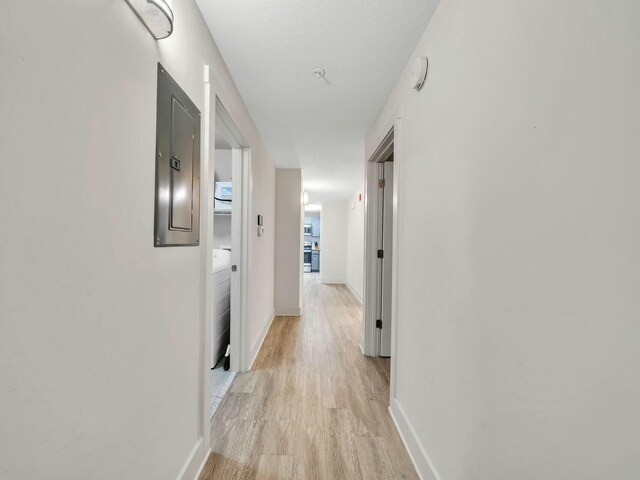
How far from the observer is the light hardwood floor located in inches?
58.7

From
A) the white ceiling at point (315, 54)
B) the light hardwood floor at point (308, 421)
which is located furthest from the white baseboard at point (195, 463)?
the white ceiling at point (315, 54)

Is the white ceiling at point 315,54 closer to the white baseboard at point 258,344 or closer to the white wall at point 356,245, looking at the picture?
the white baseboard at point 258,344

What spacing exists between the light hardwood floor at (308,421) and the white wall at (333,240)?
482 cm

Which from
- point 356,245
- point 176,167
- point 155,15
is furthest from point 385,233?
point 356,245

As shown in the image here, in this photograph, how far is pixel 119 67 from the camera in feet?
2.69

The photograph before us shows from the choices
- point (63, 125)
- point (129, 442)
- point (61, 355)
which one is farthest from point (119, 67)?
point (129, 442)

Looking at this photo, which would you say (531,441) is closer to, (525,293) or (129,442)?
(525,293)

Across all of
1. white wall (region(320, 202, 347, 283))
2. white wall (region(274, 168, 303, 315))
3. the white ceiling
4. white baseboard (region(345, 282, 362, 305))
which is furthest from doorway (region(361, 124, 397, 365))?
white wall (region(320, 202, 347, 283))

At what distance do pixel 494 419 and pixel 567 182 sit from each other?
2.37 ft

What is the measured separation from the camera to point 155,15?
90 cm

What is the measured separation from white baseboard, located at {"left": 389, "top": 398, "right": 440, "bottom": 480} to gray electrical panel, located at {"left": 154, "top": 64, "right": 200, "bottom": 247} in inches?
57.0

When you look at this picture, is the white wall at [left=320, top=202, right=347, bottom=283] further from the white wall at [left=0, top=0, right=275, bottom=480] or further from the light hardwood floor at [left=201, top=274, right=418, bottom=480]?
the white wall at [left=0, top=0, right=275, bottom=480]

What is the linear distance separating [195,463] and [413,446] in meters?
1.07

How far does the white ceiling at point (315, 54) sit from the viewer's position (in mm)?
Answer: 1371
